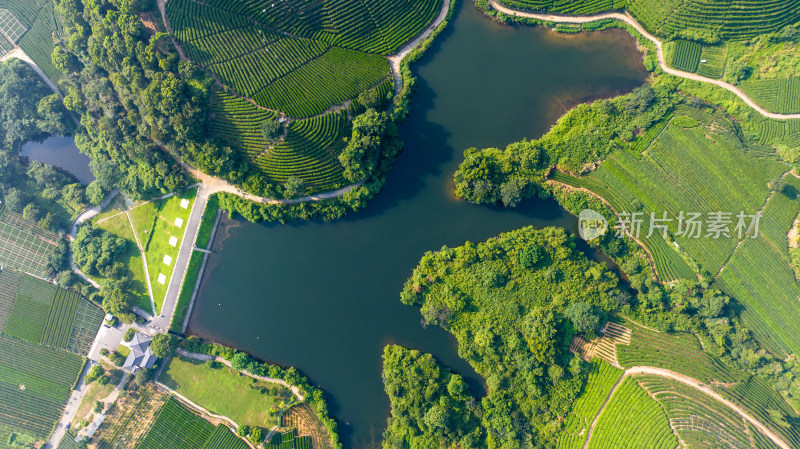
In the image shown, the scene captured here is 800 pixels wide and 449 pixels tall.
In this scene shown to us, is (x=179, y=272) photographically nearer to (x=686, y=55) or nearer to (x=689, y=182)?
(x=689, y=182)

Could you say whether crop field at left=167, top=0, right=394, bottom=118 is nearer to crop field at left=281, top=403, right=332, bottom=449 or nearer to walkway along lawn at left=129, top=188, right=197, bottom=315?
walkway along lawn at left=129, top=188, right=197, bottom=315

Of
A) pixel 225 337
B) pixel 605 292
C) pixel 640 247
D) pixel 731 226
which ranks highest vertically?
pixel 731 226

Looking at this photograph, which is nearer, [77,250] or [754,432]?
[754,432]

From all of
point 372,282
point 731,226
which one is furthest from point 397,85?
point 731,226

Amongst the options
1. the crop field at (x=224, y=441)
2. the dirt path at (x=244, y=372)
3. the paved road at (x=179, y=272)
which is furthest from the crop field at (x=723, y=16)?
the crop field at (x=224, y=441)

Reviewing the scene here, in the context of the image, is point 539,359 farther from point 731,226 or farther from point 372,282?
point 731,226

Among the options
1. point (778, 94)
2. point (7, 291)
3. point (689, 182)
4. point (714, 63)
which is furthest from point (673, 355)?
point (7, 291)

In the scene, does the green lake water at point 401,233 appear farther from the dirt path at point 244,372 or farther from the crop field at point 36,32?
the crop field at point 36,32
